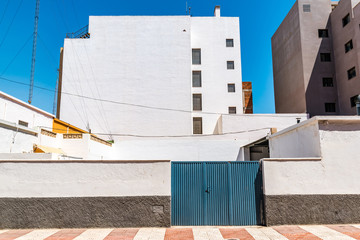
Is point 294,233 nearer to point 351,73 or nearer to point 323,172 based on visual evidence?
point 323,172

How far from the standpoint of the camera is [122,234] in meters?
7.98

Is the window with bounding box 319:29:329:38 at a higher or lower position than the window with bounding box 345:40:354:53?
higher

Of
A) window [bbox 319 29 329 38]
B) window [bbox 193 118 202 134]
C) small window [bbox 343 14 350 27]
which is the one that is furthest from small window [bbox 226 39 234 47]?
small window [bbox 343 14 350 27]

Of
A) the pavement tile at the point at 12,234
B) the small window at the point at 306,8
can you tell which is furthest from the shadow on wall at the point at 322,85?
the pavement tile at the point at 12,234

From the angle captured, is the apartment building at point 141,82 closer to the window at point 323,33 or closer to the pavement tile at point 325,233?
the window at point 323,33

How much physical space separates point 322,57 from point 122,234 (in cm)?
3149

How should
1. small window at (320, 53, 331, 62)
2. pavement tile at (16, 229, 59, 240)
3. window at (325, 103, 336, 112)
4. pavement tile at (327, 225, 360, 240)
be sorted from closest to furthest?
pavement tile at (327, 225, 360, 240), pavement tile at (16, 229, 59, 240), window at (325, 103, 336, 112), small window at (320, 53, 331, 62)

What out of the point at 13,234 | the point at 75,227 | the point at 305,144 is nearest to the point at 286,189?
the point at 305,144

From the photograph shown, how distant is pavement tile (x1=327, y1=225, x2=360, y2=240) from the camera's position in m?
7.61

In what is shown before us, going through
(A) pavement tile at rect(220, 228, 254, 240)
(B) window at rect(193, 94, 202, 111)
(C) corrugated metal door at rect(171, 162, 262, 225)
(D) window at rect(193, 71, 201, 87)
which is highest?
A: (D) window at rect(193, 71, 201, 87)

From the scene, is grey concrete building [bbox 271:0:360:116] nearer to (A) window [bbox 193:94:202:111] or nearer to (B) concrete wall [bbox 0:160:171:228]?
(A) window [bbox 193:94:202:111]

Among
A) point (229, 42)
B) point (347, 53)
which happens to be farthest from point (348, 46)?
point (229, 42)

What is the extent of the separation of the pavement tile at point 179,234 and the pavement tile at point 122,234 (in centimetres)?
98

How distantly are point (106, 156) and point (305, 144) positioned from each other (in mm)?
17117
